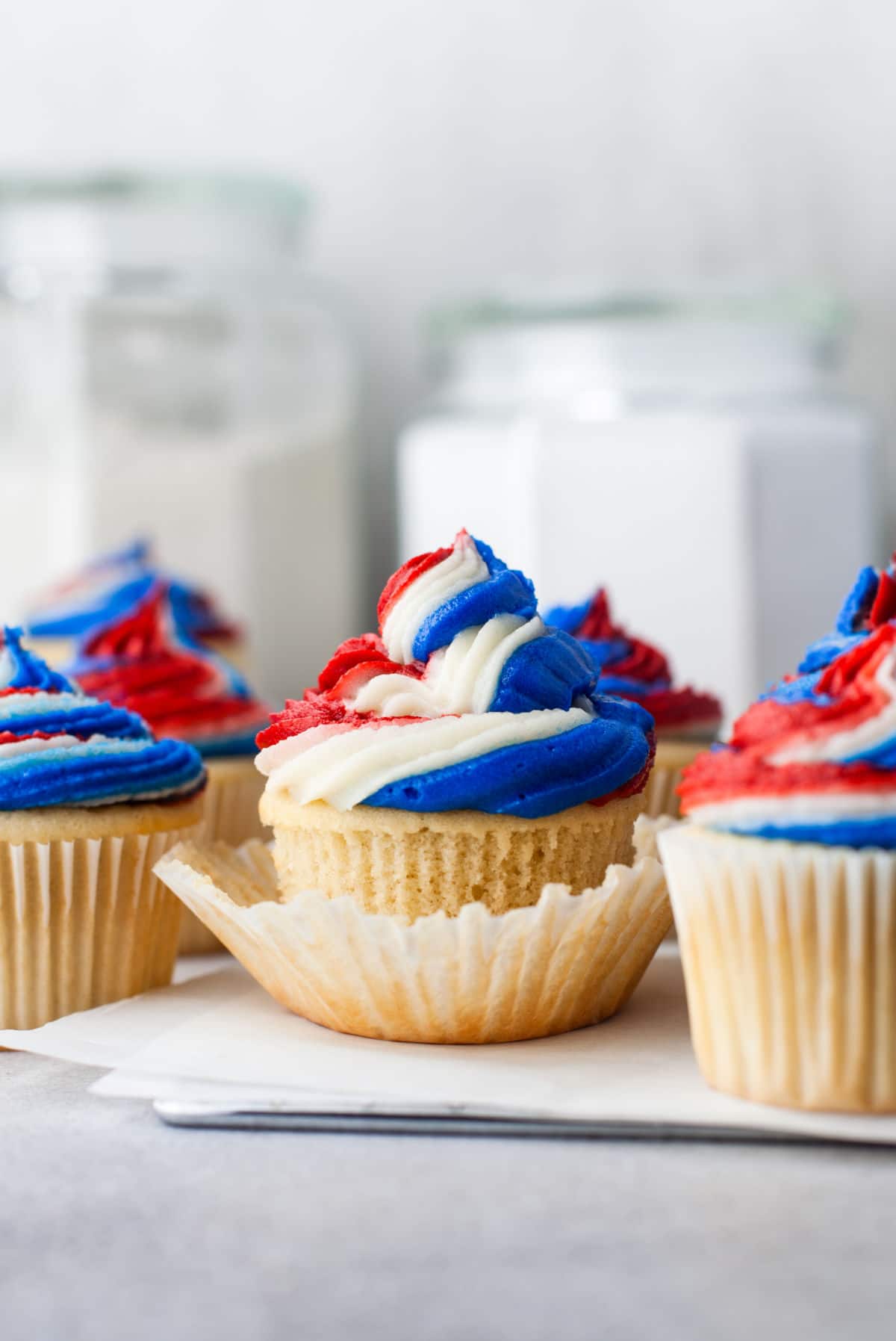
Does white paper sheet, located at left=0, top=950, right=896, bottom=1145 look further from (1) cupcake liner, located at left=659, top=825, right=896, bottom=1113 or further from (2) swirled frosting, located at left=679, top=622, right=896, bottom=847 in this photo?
(2) swirled frosting, located at left=679, top=622, right=896, bottom=847

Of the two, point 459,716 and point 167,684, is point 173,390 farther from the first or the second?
point 459,716

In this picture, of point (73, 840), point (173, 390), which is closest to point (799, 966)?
point (73, 840)

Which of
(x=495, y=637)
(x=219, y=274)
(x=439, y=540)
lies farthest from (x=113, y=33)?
(x=495, y=637)

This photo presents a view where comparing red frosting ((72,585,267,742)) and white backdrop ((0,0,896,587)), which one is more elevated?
white backdrop ((0,0,896,587))

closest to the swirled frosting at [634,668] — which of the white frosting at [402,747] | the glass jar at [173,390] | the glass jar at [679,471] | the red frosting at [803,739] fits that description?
the white frosting at [402,747]

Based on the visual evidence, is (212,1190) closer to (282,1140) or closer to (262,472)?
(282,1140)

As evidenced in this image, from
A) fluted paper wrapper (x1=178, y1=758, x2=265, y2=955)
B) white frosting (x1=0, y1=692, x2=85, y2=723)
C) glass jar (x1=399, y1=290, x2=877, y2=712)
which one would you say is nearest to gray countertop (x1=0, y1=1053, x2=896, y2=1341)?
white frosting (x1=0, y1=692, x2=85, y2=723)
